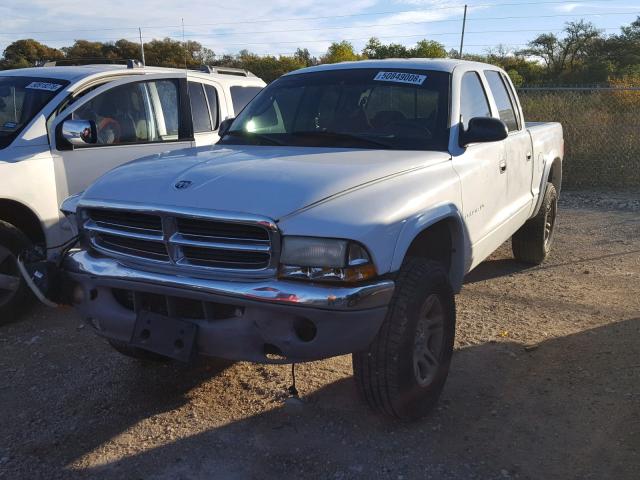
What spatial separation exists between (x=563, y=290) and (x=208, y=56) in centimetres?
4140

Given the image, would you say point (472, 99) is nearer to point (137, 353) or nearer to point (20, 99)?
point (137, 353)

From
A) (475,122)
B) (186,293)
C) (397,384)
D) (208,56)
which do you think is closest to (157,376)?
(186,293)

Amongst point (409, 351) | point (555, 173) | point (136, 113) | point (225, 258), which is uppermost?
point (136, 113)

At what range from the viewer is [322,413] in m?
3.45

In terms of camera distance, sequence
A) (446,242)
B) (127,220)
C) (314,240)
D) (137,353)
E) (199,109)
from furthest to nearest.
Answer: (199,109), (137,353), (446,242), (127,220), (314,240)

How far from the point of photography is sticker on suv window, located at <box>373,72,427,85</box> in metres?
4.17

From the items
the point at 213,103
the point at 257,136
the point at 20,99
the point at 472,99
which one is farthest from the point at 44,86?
the point at 472,99

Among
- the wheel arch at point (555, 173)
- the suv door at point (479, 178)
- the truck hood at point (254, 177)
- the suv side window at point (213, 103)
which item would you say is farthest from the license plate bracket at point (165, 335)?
the wheel arch at point (555, 173)

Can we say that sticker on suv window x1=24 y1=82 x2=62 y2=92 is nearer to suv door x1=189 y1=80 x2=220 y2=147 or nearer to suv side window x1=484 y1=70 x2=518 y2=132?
suv door x1=189 y1=80 x2=220 y2=147

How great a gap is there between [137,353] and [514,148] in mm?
3154

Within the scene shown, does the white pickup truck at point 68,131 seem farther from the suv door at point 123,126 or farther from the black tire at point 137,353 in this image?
the black tire at point 137,353

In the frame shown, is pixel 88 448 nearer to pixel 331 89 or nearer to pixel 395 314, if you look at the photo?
pixel 395 314

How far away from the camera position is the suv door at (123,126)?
4980mm

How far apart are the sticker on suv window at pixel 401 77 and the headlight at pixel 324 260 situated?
6.16 feet
